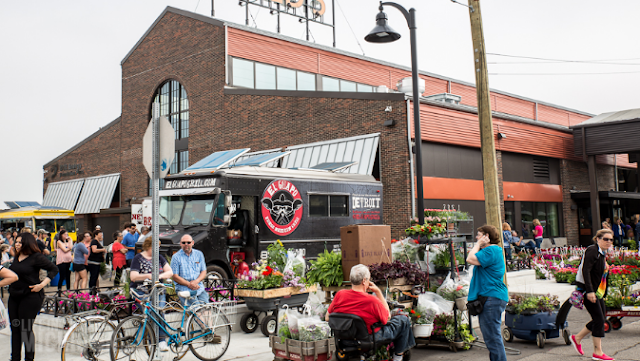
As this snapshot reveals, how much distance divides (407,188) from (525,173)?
27.4 ft

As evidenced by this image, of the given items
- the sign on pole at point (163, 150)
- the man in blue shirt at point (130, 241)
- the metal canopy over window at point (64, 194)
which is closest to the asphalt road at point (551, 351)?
the sign on pole at point (163, 150)

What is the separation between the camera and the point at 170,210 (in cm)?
1343

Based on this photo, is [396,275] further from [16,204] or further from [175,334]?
[16,204]

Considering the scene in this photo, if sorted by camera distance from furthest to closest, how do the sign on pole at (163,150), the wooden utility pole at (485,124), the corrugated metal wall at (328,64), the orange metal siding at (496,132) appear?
1. the corrugated metal wall at (328,64)
2. the orange metal siding at (496,132)
3. the wooden utility pole at (485,124)
4. the sign on pole at (163,150)

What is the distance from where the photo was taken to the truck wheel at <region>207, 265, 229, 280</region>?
12.2 metres

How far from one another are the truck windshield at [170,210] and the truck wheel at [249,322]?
14.0ft

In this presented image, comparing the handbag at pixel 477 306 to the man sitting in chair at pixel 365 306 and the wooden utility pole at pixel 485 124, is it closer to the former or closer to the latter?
the man sitting in chair at pixel 365 306

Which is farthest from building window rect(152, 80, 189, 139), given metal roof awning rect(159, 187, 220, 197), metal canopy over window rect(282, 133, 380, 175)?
metal roof awning rect(159, 187, 220, 197)

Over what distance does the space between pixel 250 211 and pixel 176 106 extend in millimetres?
19331

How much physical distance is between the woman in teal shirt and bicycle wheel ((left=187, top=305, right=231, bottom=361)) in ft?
11.6

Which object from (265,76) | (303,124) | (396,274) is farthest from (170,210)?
(265,76)

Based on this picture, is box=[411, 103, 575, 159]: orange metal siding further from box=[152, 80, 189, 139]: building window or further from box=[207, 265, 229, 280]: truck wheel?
box=[152, 80, 189, 139]: building window

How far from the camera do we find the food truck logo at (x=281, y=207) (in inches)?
540

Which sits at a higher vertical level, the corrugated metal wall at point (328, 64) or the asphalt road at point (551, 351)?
the corrugated metal wall at point (328, 64)
